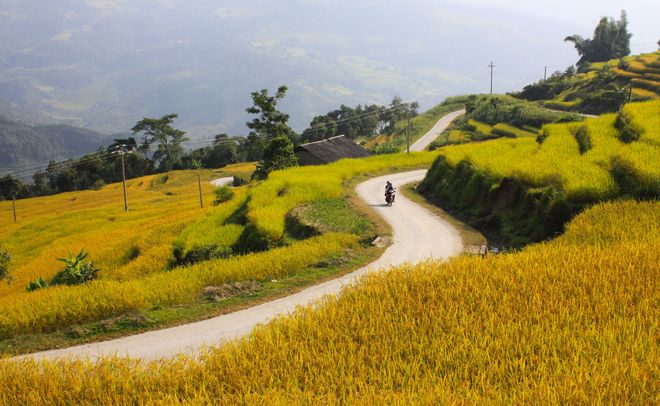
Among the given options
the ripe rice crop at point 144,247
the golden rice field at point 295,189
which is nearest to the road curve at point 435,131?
the ripe rice crop at point 144,247

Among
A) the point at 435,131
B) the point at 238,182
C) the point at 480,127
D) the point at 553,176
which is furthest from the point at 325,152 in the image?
the point at 553,176

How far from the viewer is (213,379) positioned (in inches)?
287

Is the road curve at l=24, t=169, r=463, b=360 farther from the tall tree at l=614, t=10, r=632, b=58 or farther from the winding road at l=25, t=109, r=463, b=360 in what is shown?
the tall tree at l=614, t=10, r=632, b=58

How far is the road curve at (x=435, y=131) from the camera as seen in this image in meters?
81.1

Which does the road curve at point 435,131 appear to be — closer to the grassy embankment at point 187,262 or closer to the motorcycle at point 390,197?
the grassy embankment at point 187,262

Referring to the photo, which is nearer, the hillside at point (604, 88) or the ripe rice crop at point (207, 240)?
the ripe rice crop at point (207, 240)

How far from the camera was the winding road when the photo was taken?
10.4 m

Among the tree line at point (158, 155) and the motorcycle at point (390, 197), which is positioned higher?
the tree line at point (158, 155)

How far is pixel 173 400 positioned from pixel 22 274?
2819cm

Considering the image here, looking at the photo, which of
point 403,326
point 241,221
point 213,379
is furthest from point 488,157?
point 213,379

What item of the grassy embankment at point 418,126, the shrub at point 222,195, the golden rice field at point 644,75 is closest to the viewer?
the shrub at point 222,195

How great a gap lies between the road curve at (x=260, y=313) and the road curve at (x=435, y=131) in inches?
2274

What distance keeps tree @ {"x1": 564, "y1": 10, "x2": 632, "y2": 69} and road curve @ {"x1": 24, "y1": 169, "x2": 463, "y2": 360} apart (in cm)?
11697

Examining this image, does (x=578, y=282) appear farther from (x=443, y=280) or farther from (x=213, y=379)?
(x=213, y=379)
